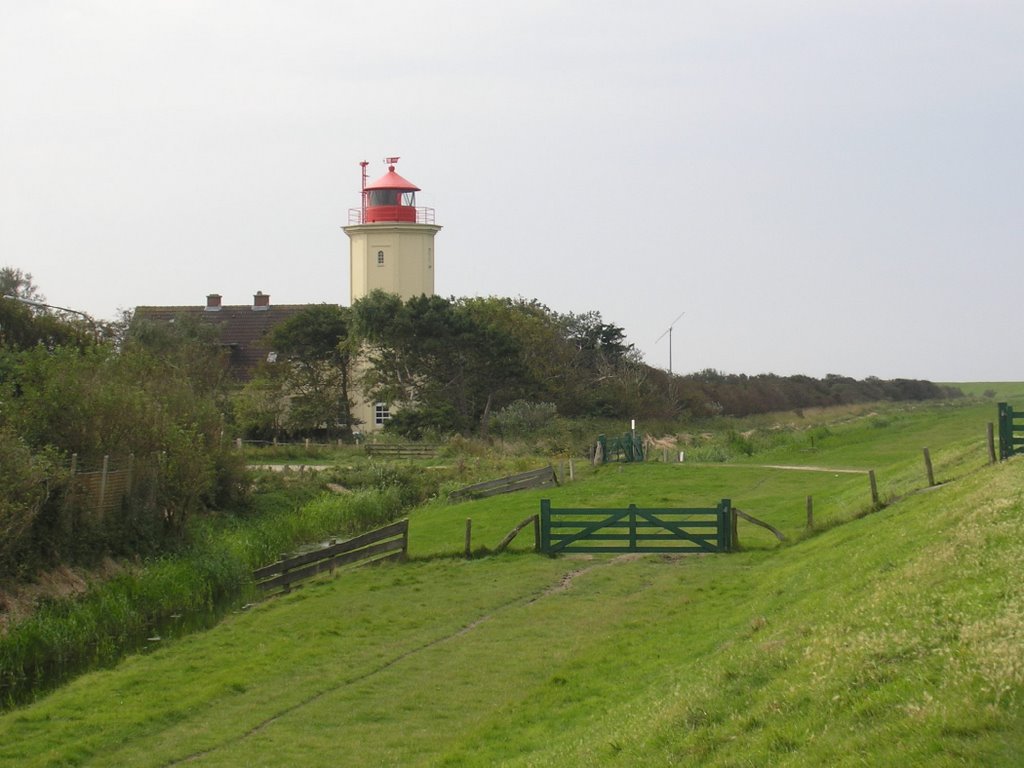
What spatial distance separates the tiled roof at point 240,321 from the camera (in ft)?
237

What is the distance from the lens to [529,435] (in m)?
59.4

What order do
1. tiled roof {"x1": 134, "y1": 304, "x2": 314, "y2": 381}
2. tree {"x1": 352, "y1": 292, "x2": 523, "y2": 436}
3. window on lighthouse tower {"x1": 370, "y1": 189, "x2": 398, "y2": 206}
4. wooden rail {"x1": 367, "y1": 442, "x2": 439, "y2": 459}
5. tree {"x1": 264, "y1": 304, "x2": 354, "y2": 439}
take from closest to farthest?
1. wooden rail {"x1": 367, "y1": 442, "x2": 439, "y2": 459}
2. tree {"x1": 352, "y1": 292, "x2": 523, "y2": 436}
3. tree {"x1": 264, "y1": 304, "x2": 354, "y2": 439}
4. window on lighthouse tower {"x1": 370, "y1": 189, "x2": 398, "y2": 206}
5. tiled roof {"x1": 134, "y1": 304, "x2": 314, "y2": 381}

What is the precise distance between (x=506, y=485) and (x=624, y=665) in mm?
23885

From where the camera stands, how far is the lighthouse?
6688cm

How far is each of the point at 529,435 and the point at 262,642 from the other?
3980 centimetres

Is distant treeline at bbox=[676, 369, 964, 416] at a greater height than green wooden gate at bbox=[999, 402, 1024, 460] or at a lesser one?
greater

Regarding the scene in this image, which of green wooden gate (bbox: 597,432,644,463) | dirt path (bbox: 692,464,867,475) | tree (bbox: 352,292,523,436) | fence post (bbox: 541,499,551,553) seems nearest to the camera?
fence post (bbox: 541,499,551,553)

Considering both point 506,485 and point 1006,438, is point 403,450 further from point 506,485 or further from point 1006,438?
point 1006,438

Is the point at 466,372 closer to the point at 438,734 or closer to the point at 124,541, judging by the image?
the point at 124,541

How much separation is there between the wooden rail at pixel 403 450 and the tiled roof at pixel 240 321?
685 inches

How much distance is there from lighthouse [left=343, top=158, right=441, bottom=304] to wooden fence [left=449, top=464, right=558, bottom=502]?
88.6 feet

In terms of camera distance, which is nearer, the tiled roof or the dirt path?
the dirt path

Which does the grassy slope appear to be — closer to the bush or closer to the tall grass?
the tall grass

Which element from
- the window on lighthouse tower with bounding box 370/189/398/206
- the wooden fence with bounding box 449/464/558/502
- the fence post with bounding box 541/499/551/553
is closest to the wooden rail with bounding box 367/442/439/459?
the wooden fence with bounding box 449/464/558/502
